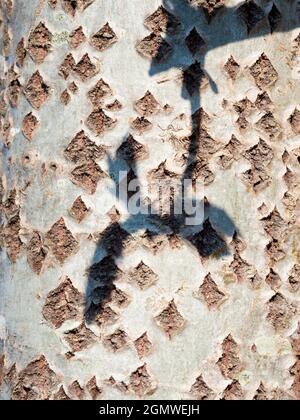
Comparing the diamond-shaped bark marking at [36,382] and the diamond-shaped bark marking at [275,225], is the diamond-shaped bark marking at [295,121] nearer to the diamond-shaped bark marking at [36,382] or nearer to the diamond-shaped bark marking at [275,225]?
the diamond-shaped bark marking at [275,225]

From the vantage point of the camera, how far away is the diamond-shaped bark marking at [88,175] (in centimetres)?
182

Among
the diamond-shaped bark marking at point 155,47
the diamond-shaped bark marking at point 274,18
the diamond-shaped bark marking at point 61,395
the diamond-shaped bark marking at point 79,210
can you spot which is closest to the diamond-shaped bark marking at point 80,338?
the diamond-shaped bark marking at point 61,395

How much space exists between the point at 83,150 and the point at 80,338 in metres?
0.48

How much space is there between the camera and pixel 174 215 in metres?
1.78

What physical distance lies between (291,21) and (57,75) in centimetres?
64

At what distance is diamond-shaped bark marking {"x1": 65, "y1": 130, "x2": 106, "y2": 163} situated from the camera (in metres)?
1.82

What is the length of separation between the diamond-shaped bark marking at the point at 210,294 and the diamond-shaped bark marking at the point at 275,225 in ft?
0.66

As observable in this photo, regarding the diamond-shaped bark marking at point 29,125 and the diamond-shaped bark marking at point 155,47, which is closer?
the diamond-shaped bark marking at point 155,47

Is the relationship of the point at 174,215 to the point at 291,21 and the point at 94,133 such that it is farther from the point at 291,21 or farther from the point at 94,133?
the point at 291,21

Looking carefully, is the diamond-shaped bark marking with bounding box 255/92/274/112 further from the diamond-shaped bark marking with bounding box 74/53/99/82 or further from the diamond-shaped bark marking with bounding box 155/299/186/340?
the diamond-shaped bark marking with bounding box 155/299/186/340

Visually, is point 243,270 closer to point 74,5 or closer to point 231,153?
point 231,153

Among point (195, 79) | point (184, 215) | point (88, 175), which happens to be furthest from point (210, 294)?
point (195, 79)

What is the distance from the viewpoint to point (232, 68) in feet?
6.03
